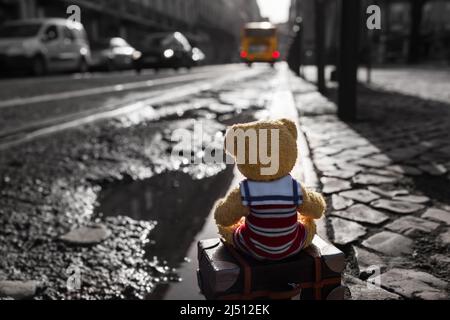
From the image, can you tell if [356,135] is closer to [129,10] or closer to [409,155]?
[409,155]

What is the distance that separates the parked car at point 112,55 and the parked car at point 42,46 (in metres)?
2.13

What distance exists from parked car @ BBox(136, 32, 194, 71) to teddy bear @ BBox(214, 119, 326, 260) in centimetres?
1770

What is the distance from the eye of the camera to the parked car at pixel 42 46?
1255 cm

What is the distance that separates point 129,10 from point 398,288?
3371cm

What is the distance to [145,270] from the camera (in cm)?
226

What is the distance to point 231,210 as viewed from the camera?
134 centimetres

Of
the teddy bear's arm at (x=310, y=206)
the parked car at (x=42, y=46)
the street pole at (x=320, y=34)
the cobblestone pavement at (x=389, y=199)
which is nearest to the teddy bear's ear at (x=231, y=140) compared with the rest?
the teddy bear's arm at (x=310, y=206)

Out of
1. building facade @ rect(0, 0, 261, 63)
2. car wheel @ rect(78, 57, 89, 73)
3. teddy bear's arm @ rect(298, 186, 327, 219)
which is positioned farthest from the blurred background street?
building facade @ rect(0, 0, 261, 63)

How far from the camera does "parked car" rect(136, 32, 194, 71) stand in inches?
722

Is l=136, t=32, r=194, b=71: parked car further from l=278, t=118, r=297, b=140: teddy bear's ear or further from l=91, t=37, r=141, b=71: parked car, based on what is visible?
l=278, t=118, r=297, b=140: teddy bear's ear

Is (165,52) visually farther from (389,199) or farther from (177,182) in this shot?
(389,199)

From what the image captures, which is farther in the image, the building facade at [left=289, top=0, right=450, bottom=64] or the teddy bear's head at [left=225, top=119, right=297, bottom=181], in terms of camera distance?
the building facade at [left=289, top=0, right=450, bottom=64]
